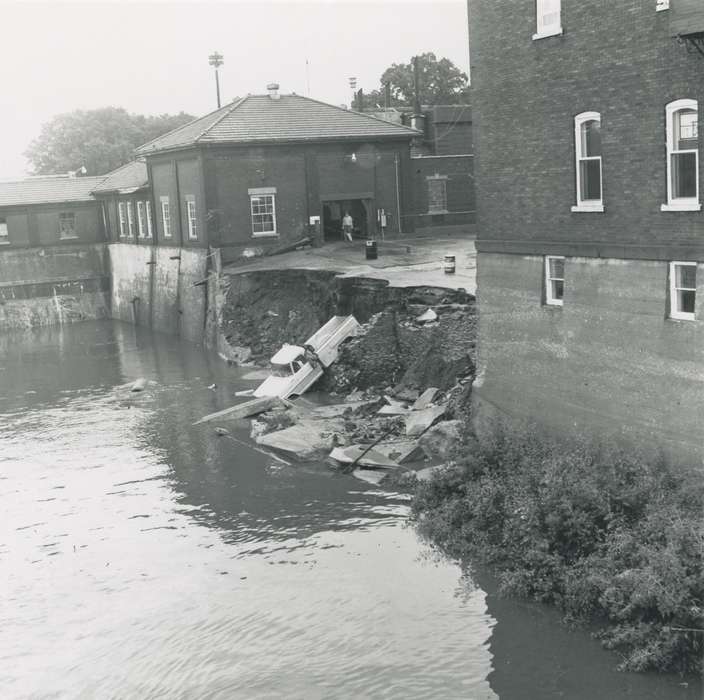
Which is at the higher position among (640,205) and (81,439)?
(640,205)

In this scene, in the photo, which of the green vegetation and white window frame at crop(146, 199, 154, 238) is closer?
the green vegetation

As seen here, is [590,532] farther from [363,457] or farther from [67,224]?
[67,224]

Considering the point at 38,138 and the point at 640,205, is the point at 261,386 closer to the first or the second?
the point at 640,205

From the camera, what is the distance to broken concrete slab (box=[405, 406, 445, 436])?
2264cm

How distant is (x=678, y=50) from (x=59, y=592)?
14073 mm

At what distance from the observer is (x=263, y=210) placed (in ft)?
128

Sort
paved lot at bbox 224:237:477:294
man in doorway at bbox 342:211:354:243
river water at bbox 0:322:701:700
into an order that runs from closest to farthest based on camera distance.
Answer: river water at bbox 0:322:701:700 < paved lot at bbox 224:237:477:294 < man in doorway at bbox 342:211:354:243

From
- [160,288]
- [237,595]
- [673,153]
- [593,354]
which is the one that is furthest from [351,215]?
[237,595]

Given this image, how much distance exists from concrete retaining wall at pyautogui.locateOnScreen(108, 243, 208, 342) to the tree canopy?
3659 cm

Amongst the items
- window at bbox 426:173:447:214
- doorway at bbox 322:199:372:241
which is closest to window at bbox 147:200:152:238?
doorway at bbox 322:199:372:241

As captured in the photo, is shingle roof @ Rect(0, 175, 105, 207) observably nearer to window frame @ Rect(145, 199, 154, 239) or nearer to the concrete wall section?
window frame @ Rect(145, 199, 154, 239)

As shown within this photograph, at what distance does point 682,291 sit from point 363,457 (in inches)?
325

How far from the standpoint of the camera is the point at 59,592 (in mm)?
16344

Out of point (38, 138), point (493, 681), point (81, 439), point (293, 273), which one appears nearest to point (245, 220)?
point (293, 273)
